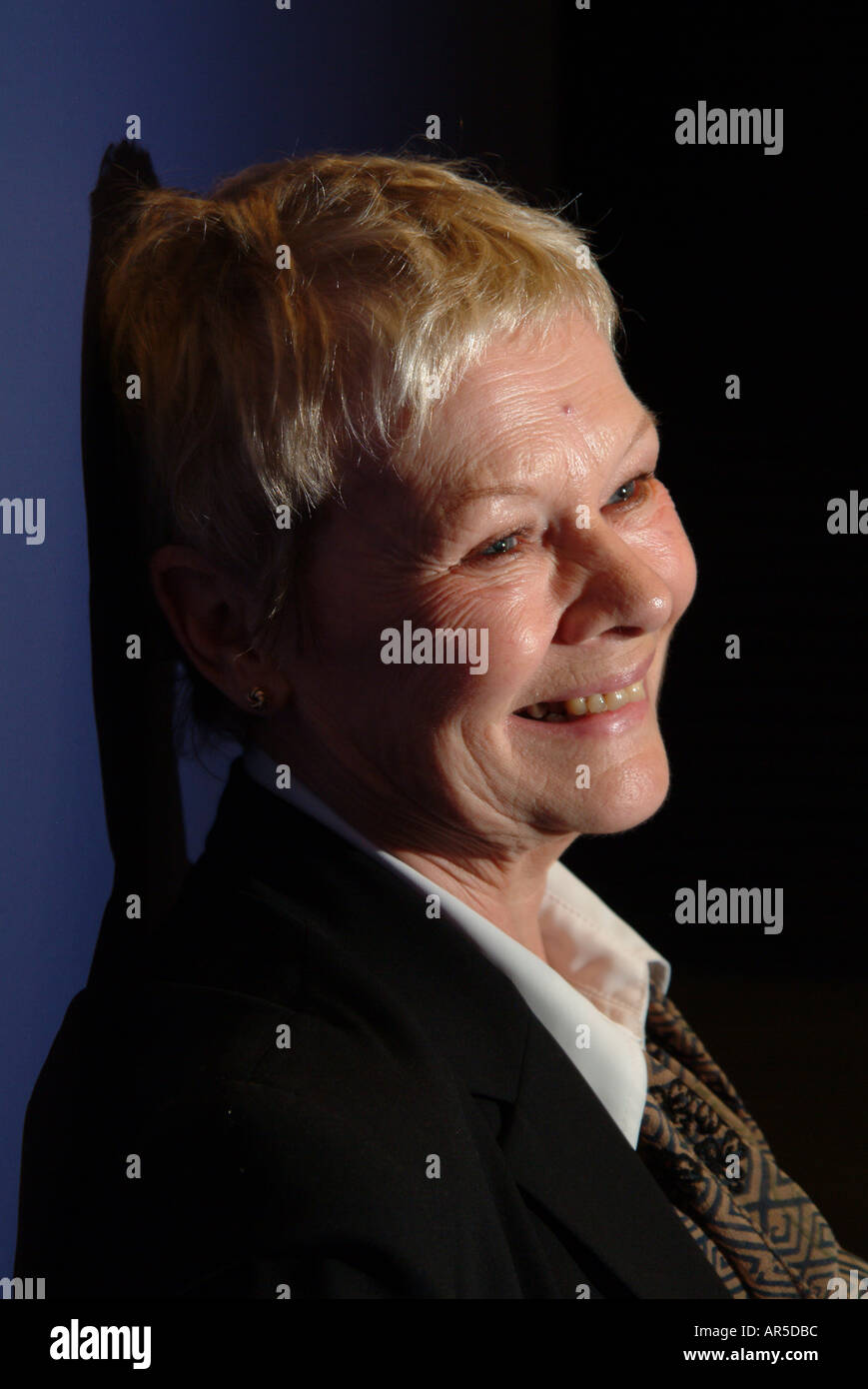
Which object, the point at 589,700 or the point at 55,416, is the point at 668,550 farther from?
the point at 55,416

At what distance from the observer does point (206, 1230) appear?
71 centimetres

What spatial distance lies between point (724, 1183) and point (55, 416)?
85 cm

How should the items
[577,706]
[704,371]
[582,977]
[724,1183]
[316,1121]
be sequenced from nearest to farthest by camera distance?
[316,1121] < [577,706] < [724,1183] < [582,977] < [704,371]

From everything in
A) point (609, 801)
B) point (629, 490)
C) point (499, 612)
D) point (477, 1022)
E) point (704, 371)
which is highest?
point (704, 371)

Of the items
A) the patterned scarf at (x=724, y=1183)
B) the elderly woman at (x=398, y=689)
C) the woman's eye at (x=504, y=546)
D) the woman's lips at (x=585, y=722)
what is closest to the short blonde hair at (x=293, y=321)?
the elderly woman at (x=398, y=689)

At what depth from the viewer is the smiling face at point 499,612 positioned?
0.90 metres

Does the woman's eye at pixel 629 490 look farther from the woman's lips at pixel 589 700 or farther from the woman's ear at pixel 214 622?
the woman's ear at pixel 214 622

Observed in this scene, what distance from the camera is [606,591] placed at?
94cm

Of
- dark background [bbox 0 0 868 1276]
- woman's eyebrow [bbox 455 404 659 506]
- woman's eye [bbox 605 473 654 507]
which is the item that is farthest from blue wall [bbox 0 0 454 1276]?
woman's eye [bbox 605 473 654 507]

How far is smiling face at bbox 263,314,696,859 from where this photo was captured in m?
0.90

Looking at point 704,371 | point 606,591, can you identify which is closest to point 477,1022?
point 606,591
